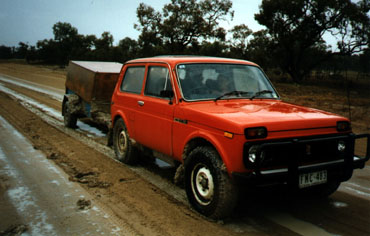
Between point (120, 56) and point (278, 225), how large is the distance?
52.0 m

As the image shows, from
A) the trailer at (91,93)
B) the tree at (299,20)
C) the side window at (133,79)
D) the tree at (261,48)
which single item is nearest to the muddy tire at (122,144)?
the side window at (133,79)

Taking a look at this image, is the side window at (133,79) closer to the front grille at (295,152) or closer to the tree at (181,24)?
the front grille at (295,152)

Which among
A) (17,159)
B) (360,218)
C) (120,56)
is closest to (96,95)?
(17,159)

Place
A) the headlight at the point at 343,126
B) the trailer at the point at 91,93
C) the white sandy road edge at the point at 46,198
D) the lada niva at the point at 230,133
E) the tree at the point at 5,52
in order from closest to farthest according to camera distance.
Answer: the lada niva at the point at 230,133 → the white sandy road edge at the point at 46,198 → the headlight at the point at 343,126 → the trailer at the point at 91,93 → the tree at the point at 5,52

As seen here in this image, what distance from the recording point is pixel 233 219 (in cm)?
409

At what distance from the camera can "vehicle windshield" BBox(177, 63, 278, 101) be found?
477cm

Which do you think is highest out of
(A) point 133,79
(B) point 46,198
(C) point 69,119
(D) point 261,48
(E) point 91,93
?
(D) point 261,48

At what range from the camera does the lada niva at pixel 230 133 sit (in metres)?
3.64

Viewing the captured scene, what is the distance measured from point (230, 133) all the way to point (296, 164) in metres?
0.80

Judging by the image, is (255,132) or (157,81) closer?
(255,132)

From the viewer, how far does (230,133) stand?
367cm

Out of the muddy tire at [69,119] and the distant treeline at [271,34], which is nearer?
the muddy tire at [69,119]

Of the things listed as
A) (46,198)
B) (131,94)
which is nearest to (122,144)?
(131,94)

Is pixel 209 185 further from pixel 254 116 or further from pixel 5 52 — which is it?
pixel 5 52
